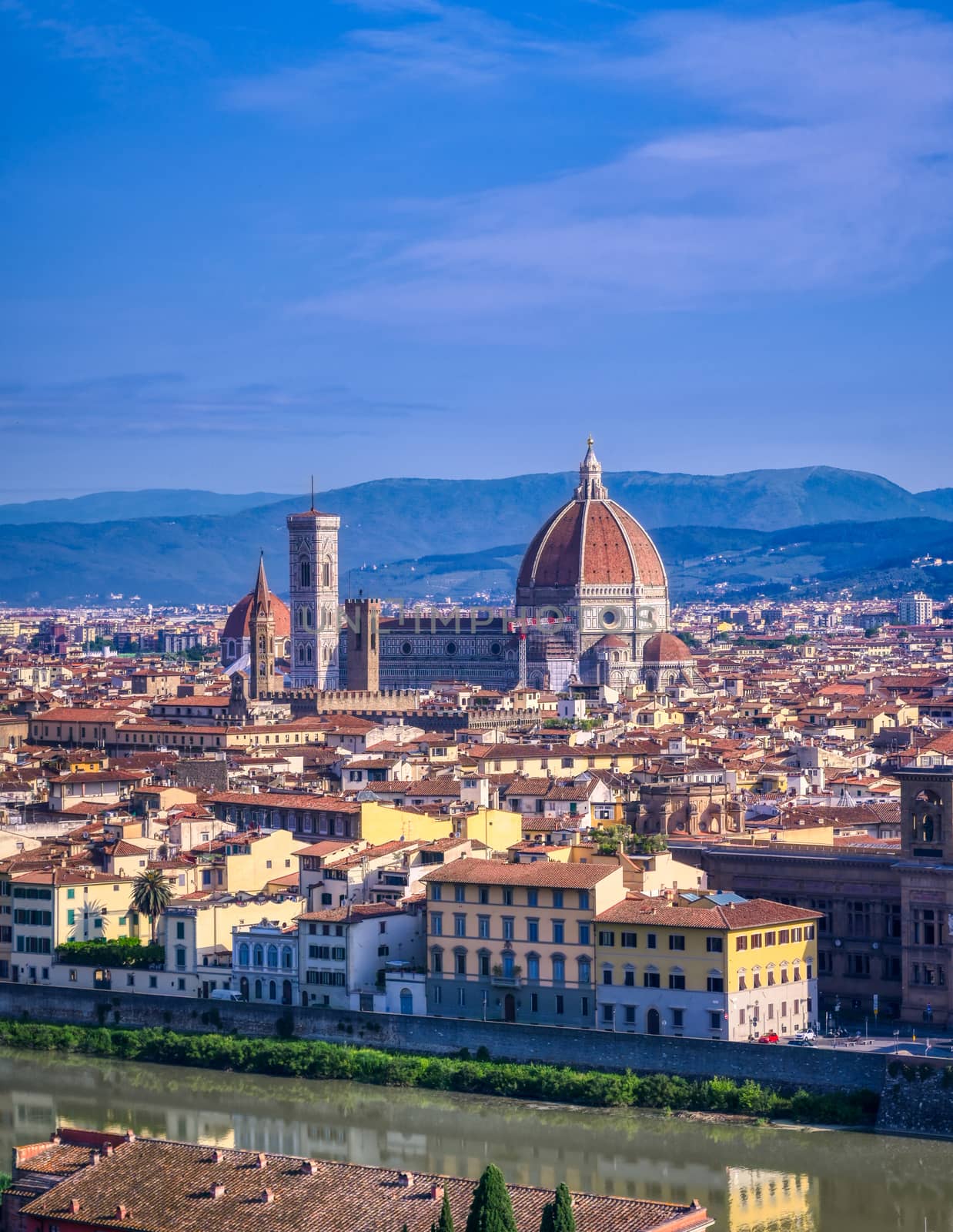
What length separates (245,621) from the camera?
13650 centimetres

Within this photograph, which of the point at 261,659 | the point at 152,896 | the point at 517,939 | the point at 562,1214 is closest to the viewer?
the point at 562,1214

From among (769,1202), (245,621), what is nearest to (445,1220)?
(769,1202)

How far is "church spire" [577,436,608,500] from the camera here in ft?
422

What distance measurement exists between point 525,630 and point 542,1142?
85.9m

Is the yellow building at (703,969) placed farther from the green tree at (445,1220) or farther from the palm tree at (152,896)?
the green tree at (445,1220)

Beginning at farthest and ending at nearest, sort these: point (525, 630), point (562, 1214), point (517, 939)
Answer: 1. point (525, 630)
2. point (517, 939)
3. point (562, 1214)

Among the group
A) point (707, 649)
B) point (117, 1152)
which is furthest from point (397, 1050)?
point (707, 649)

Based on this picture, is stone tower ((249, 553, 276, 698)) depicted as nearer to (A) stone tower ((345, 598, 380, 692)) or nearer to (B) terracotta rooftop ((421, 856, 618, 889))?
(A) stone tower ((345, 598, 380, 692))

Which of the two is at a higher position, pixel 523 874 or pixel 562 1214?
pixel 523 874

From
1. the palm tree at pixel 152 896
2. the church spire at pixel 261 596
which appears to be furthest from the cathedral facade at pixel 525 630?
the palm tree at pixel 152 896

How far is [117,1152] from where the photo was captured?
88.0 feet

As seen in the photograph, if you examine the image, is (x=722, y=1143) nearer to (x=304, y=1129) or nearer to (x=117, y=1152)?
(x=304, y=1129)

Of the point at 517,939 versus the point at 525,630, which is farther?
the point at 525,630

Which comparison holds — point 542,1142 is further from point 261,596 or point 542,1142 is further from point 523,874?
point 261,596
